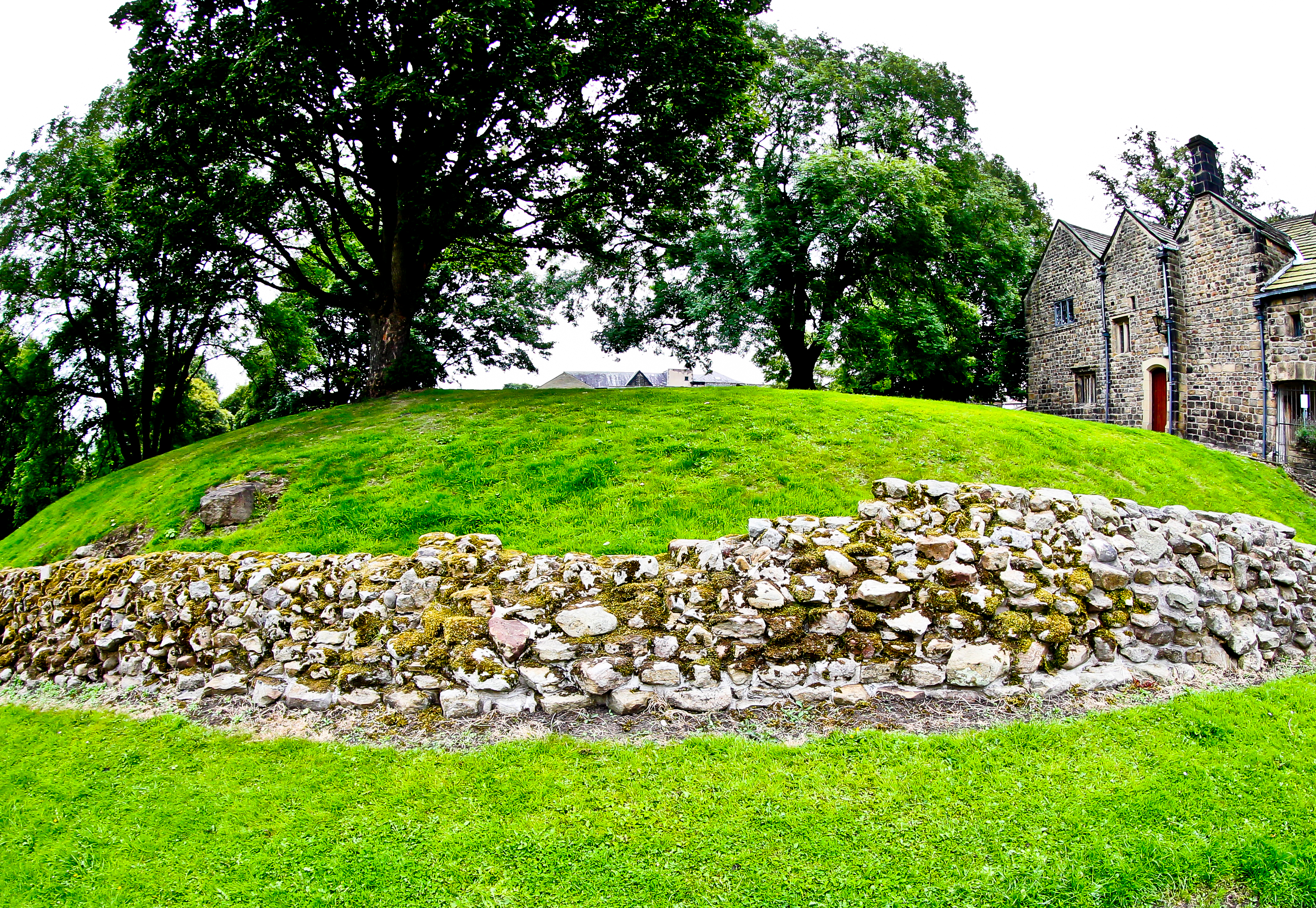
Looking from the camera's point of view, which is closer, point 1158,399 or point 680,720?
point 680,720

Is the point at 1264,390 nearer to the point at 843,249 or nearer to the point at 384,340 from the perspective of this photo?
the point at 843,249

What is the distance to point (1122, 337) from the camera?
28.7 metres

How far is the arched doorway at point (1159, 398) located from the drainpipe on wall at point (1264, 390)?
3727mm

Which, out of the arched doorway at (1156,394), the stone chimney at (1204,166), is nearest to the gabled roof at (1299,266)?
the stone chimney at (1204,166)

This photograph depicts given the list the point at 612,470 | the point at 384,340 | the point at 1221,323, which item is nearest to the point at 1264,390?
the point at 1221,323

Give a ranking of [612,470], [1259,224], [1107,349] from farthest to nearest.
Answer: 1. [1107,349]
2. [1259,224]
3. [612,470]

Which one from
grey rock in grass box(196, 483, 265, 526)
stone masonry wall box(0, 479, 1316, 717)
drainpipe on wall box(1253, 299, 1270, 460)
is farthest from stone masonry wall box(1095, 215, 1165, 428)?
grey rock in grass box(196, 483, 265, 526)

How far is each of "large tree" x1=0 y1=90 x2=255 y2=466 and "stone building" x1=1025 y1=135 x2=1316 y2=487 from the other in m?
29.0

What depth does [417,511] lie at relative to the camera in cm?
962

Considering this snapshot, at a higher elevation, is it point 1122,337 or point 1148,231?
point 1148,231

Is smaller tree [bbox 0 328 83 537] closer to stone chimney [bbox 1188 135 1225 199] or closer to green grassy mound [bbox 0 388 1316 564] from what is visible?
green grassy mound [bbox 0 388 1316 564]

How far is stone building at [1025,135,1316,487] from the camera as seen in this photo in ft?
72.2

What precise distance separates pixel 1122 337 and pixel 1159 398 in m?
3.45

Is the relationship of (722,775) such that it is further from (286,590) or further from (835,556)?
(286,590)
